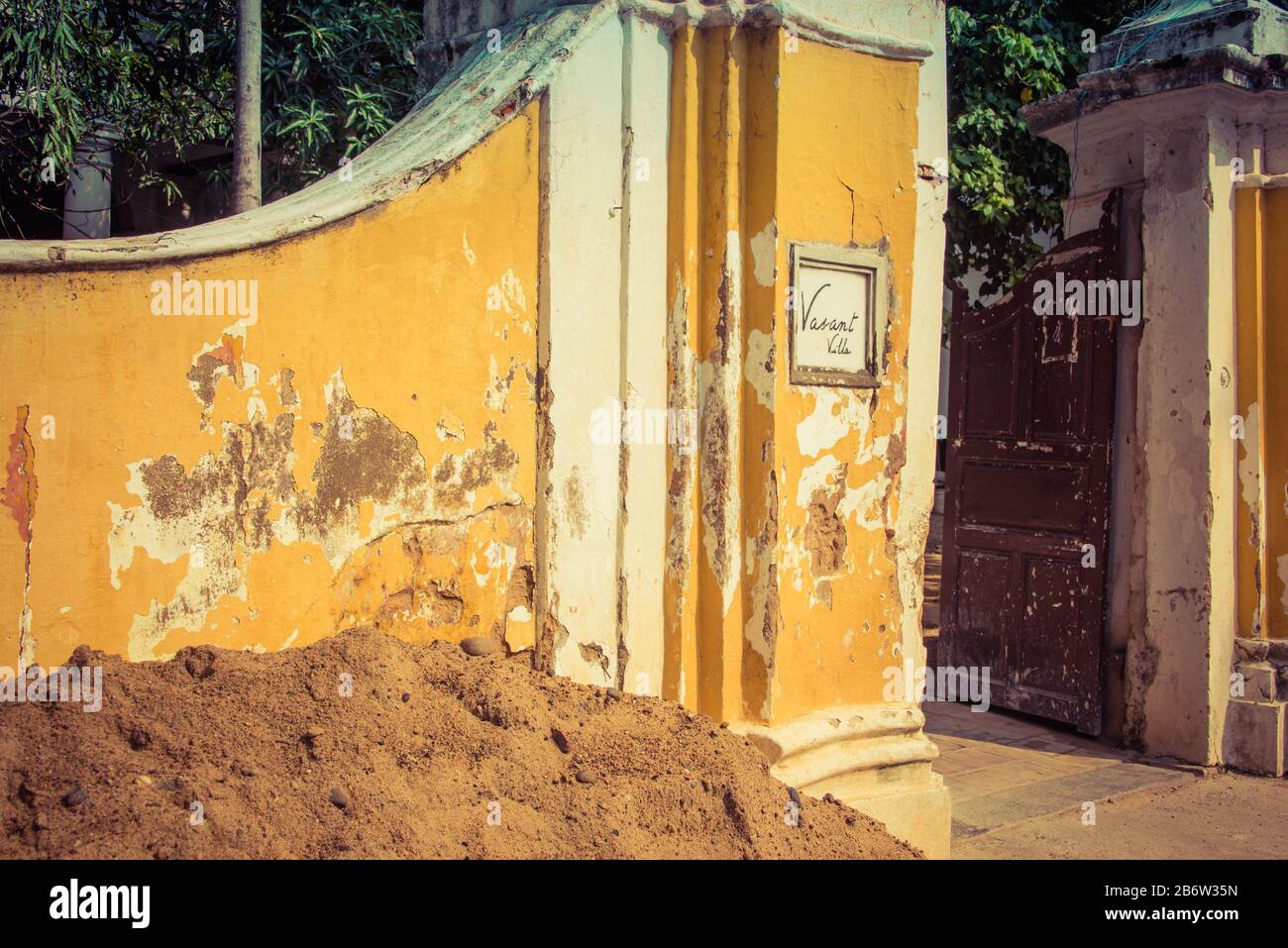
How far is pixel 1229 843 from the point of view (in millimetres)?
4691

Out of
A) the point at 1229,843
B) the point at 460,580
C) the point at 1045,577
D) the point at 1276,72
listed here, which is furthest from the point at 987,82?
the point at 460,580

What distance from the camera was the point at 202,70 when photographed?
8.69 meters

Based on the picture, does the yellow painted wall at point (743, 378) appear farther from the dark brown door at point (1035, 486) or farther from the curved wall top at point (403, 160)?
the dark brown door at point (1035, 486)

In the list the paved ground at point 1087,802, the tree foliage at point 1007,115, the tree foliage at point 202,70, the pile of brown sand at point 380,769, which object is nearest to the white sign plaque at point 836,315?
the pile of brown sand at point 380,769

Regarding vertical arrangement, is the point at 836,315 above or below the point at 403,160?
below

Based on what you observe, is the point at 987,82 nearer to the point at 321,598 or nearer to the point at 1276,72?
the point at 1276,72

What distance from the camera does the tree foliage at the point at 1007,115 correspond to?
26.8 ft

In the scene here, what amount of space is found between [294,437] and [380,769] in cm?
81

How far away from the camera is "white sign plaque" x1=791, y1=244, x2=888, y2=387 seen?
12.3 ft

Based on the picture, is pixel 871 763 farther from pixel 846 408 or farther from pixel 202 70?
pixel 202 70

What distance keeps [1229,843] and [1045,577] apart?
189 centimetres

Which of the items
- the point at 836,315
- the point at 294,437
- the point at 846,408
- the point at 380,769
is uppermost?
the point at 836,315

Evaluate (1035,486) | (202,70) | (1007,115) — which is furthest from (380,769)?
(202,70)

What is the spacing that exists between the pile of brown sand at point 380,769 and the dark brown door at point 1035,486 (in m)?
3.18
